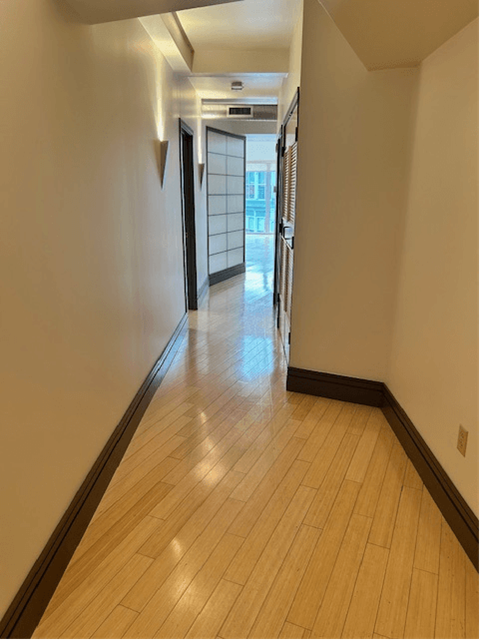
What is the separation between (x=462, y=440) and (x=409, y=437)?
636 mm

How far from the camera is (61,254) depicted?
179cm

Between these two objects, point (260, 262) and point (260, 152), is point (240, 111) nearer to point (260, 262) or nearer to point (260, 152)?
point (260, 262)

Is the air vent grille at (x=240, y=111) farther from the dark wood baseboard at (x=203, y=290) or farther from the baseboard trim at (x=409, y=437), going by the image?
the baseboard trim at (x=409, y=437)

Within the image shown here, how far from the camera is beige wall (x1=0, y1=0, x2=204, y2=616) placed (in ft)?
4.70

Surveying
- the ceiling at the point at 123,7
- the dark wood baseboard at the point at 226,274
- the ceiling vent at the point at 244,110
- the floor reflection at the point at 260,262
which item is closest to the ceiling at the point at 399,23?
the ceiling at the point at 123,7

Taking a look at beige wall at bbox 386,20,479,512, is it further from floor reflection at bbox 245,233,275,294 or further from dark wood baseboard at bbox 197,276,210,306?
floor reflection at bbox 245,233,275,294

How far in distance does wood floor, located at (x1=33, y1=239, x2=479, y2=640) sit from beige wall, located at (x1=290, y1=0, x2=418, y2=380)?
0.53 m

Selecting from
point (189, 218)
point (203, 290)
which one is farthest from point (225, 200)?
point (189, 218)

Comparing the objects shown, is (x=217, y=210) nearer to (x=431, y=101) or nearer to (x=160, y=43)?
(x=160, y=43)

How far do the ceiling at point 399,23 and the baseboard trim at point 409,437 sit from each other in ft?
6.54

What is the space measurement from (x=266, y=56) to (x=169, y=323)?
274cm

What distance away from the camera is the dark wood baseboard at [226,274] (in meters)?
7.26

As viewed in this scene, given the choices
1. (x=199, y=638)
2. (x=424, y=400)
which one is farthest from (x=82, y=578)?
(x=424, y=400)

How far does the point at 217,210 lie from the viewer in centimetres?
721
